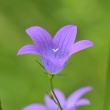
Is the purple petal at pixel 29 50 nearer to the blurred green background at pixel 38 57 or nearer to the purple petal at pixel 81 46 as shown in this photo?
the purple petal at pixel 81 46

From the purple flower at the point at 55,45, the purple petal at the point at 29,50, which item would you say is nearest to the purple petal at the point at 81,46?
the purple flower at the point at 55,45

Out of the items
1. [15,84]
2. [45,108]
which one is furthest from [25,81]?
[45,108]

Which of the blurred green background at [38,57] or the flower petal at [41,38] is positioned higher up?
the blurred green background at [38,57]

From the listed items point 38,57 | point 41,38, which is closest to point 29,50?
point 41,38

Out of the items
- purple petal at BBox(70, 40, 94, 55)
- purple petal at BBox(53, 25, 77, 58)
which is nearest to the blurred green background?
purple petal at BBox(53, 25, 77, 58)

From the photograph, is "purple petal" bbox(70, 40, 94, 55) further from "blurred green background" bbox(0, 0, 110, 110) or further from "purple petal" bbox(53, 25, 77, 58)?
"blurred green background" bbox(0, 0, 110, 110)

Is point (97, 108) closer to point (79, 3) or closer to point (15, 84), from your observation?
point (15, 84)

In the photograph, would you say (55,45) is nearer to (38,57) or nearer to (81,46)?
(81,46)
